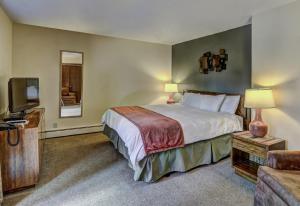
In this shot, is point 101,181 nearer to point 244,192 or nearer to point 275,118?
point 244,192

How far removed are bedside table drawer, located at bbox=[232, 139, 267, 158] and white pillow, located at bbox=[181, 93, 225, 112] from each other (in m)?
1.09

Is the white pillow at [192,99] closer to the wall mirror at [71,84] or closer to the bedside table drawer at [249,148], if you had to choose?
the bedside table drawer at [249,148]

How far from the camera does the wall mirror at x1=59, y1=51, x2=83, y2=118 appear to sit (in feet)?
14.4

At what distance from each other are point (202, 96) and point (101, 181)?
8.82 feet

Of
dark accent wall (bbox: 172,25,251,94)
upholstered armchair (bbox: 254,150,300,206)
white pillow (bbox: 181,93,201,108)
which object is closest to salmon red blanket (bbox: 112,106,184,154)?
upholstered armchair (bbox: 254,150,300,206)

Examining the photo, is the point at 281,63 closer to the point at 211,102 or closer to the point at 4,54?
the point at 211,102

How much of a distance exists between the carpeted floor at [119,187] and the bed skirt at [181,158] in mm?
87

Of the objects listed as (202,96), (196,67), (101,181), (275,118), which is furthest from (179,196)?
(196,67)

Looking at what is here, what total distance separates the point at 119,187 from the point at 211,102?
94.6 inches

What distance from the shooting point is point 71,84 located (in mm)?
4477

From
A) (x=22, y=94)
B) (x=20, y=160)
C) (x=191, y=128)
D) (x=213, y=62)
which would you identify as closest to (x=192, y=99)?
(x=213, y=62)

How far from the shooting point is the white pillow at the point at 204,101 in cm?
378

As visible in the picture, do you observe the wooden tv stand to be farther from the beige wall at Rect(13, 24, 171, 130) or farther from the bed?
the beige wall at Rect(13, 24, 171, 130)

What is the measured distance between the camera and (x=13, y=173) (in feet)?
7.29
